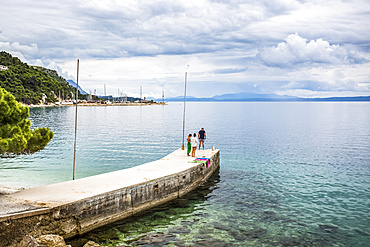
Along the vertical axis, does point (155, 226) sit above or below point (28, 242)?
below

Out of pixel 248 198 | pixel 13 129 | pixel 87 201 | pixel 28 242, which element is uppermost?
pixel 13 129

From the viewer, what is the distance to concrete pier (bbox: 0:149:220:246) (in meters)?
11.2

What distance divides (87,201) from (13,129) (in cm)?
451

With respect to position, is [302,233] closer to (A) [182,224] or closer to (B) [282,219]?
(B) [282,219]

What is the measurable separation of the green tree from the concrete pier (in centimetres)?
209

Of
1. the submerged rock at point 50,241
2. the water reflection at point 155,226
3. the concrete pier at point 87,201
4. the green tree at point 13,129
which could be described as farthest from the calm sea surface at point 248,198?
the green tree at point 13,129

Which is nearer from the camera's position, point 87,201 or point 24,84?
point 87,201

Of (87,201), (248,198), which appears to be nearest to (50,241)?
(87,201)

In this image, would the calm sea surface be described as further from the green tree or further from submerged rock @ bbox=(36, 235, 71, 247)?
the green tree

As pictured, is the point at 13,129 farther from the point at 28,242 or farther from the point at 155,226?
the point at 155,226

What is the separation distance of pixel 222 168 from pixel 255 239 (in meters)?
14.7

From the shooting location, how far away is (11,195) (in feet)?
43.8

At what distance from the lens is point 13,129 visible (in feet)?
44.0

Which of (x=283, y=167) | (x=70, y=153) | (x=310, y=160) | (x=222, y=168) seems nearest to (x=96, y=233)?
(x=222, y=168)
